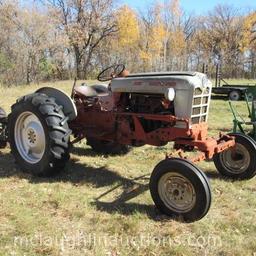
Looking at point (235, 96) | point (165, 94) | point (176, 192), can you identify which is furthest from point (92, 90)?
point (235, 96)

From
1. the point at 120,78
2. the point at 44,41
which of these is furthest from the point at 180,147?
the point at 44,41

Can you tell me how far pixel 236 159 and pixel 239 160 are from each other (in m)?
0.05

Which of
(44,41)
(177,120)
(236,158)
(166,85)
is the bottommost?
(236,158)

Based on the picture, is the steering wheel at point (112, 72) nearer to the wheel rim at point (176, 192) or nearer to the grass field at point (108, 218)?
the grass field at point (108, 218)

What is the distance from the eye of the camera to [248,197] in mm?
5387

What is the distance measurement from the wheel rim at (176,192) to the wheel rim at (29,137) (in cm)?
208

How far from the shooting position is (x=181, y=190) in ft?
15.4

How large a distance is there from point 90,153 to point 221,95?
42.7ft

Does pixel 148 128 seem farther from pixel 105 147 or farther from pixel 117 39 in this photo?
pixel 117 39

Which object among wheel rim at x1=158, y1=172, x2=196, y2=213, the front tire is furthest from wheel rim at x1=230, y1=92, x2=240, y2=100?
wheel rim at x1=158, y1=172, x2=196, y2=213

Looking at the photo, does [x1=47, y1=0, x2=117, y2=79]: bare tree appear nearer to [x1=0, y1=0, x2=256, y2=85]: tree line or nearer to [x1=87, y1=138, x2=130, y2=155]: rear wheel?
[x1=0, y1=0, x2=256, y2=85]: tree line

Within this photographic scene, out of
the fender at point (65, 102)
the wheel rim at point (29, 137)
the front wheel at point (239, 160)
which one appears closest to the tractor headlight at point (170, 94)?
the front wheel at point (239, 160)

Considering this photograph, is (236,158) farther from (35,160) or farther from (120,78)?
(35,160)

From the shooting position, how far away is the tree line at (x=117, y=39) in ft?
97.1
